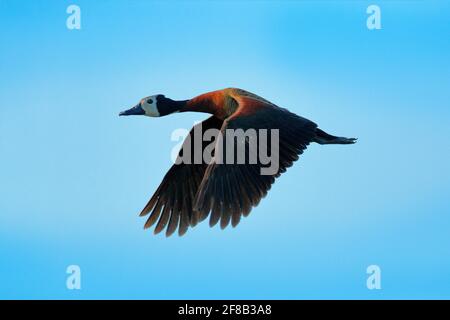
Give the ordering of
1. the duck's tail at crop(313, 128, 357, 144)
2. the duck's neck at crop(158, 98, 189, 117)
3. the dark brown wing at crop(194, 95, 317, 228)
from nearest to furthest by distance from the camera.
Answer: the dark brown wing at crop(194, 95, 317, 228) < the duck's tail at crop(313, 128, 357, 144) < the duck's neck at crop(158, 98, 189, 117)

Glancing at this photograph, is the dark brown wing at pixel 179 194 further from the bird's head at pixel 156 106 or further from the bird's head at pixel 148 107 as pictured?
the bird's head at pixel 148 107

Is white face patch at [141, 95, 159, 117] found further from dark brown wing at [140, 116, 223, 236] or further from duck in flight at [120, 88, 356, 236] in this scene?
dark brown wing at [140, 116, 223, 236]

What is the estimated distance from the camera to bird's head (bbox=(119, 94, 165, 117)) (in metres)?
10.4

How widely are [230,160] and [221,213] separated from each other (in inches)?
21.0

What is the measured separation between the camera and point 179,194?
A: 402 inches

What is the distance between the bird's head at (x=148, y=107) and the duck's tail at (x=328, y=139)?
197 centimetres

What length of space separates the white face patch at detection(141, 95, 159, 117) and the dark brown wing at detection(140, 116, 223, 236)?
1.76 feet

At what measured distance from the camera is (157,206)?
1015cm

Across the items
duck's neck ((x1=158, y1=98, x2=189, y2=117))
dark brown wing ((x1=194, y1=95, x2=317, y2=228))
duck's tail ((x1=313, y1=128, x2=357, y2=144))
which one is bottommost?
dark brown wing ((x1=194, y1=95, x2=317, y2=228))

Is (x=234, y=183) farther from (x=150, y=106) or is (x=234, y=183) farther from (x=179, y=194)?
(x=150, y=106)

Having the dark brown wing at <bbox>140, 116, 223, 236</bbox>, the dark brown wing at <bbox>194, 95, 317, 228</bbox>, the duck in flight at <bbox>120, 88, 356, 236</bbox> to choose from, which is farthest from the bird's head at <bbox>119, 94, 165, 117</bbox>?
the dark brown wing at <bbox>194, 95, 317, 228</bbox>

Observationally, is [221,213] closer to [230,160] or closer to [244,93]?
[230,160]

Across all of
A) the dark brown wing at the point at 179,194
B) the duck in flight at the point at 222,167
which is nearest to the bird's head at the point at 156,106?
the duck in flight at the point at 222,167
